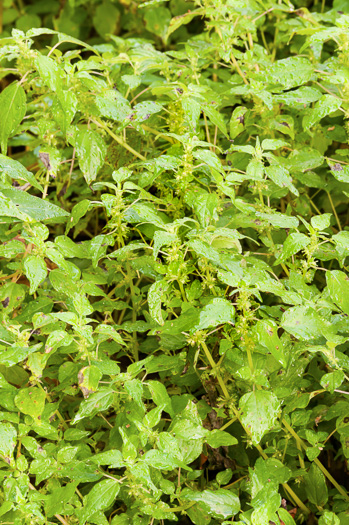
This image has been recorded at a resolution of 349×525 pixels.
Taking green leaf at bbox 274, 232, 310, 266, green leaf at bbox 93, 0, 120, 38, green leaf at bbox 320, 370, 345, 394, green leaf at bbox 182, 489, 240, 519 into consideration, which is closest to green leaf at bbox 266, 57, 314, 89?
green leaf at bbox 274, 232, 310, 266

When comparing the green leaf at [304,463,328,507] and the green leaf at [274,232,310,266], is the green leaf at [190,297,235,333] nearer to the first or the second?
the green leaf at [274,232,310,266]

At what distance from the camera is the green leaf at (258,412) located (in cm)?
99

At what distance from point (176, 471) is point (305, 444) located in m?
0.33

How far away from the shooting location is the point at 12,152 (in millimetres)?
2553

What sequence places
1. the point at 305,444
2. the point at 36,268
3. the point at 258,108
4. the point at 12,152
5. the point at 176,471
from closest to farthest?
1. the point at 36,268
2. the point at 176,471
3. the point at 305,444
4. the point at 258,108
5. the point at 12,152

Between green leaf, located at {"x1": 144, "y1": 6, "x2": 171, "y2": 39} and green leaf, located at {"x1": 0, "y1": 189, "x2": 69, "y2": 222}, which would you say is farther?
green leaf, located at {"x1": 144, "y1": 6, "x2": 171, "y2": 39}

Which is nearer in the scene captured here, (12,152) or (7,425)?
(7,425)

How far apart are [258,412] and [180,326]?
0.23m

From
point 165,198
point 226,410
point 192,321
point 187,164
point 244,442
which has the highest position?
point 187,164

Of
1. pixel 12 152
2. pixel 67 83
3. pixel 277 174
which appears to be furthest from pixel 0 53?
pixel 12 152

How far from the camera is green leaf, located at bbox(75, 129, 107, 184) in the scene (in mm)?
1326

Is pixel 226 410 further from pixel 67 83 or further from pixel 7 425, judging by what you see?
pixel 67 83

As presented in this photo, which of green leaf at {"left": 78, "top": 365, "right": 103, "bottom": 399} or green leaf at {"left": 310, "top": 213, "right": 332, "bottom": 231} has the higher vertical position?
green leaf at {"left": 310, "top": 213, "right": 332, "bottom": 231}

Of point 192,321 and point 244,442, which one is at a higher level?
point 192,321
